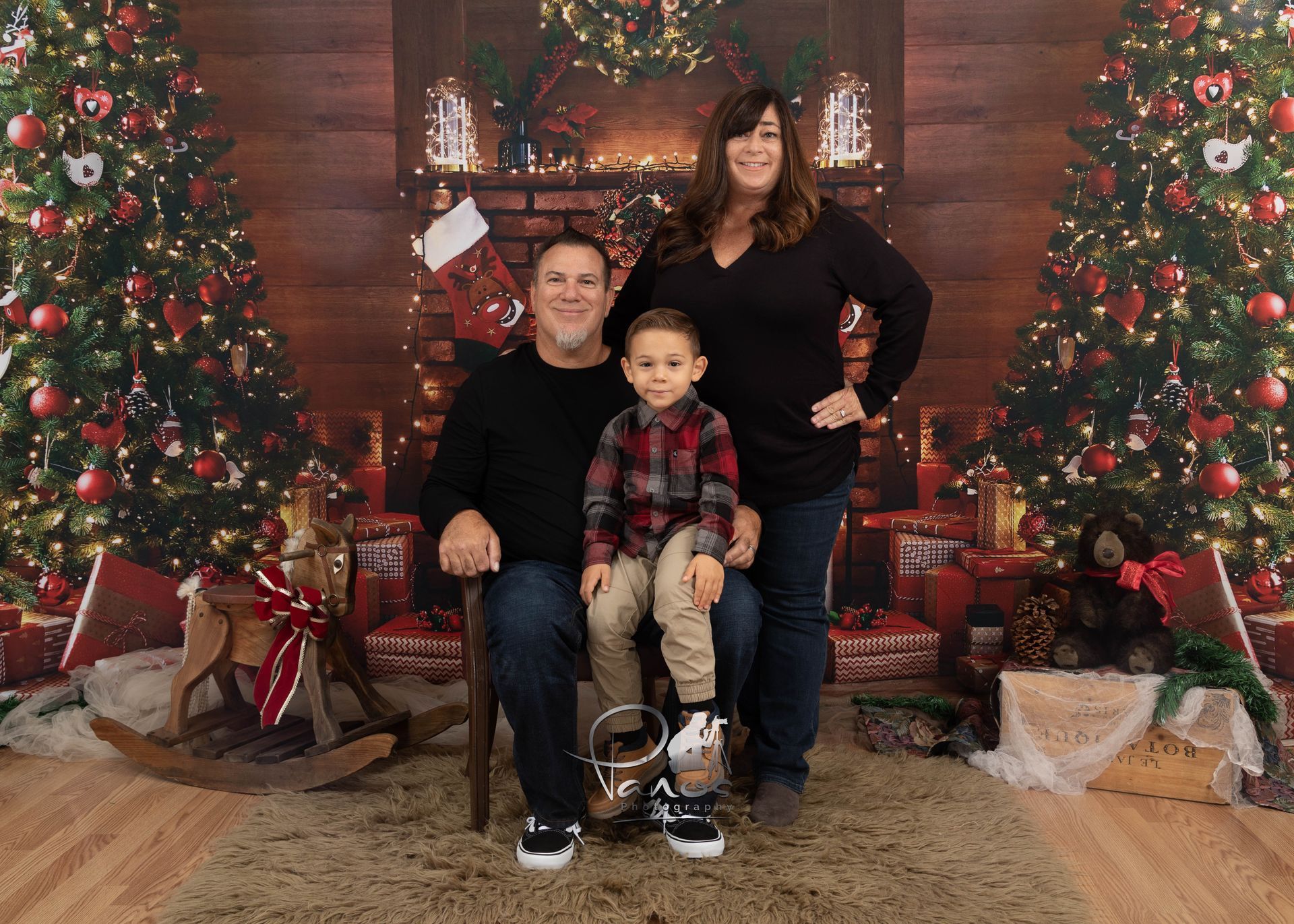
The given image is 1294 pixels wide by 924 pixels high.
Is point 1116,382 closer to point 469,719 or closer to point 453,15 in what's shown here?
point 469,719

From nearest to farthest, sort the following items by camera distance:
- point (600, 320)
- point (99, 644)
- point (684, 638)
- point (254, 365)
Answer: point (684, 638), point (600, 320), point (99, 644), point (254, 365)

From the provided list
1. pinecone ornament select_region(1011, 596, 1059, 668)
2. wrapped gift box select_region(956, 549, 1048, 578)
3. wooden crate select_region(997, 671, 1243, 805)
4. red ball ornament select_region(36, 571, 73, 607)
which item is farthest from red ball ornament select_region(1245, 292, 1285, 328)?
red ball ornament select_region(36, 571, 73, 607)

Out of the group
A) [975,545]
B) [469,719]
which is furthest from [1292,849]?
[469,719]

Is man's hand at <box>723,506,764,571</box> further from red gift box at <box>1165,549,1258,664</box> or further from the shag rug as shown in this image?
red gift box at <box>1165,549,1258,664</box>

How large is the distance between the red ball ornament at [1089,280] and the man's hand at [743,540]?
A: 66.7 inches

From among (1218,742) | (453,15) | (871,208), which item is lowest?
(1218,742)

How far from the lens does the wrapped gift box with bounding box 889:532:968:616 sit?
123 inches

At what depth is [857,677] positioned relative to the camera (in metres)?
3.05

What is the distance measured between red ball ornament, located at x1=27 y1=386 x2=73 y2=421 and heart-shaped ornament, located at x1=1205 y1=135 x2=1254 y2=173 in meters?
3.63

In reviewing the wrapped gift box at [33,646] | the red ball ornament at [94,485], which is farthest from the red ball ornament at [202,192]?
the wrapped gift box at [33,646]

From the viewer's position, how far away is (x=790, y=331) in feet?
6.55

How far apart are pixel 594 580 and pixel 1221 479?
207 centimetres

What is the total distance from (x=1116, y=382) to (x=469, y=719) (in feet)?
7.40

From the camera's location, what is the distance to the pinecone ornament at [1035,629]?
2625 millimetres
